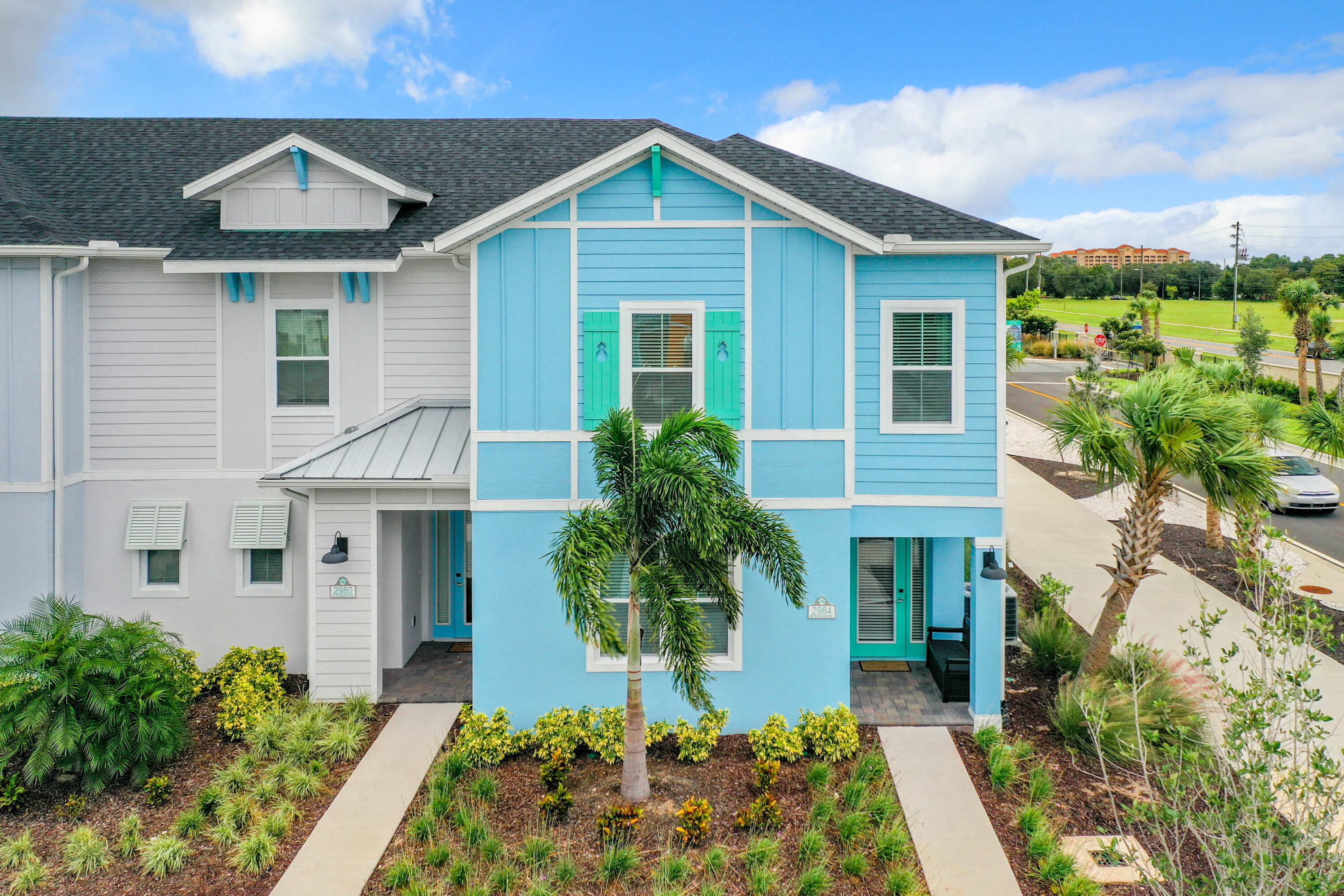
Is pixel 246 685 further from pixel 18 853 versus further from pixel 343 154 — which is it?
pixel 343 154

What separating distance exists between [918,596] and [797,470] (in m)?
4.12

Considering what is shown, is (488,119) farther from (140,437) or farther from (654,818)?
(654,818)

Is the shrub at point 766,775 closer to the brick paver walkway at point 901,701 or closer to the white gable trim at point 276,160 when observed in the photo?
the brick paver walkway at point 901,701

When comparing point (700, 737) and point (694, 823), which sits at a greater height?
point (700, 737)

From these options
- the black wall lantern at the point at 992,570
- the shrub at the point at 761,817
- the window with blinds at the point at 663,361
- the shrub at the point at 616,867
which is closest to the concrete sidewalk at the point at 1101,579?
the black wall lantern at the point at 992,570

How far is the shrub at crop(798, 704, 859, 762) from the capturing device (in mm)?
9367

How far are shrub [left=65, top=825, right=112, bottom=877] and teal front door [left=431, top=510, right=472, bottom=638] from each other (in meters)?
5.61

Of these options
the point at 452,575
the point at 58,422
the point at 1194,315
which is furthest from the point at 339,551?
the point at 1194,315

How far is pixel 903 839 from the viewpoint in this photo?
25.6ft

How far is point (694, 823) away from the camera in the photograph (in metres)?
7.77

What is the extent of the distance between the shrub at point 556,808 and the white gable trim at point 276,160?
8510mm

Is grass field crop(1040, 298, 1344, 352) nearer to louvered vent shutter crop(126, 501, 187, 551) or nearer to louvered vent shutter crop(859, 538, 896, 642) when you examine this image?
louvered vent shutter crop(859, 538, 896, 642)

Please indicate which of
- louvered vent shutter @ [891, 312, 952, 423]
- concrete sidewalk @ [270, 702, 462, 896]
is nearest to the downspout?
concrete sidewalk @ [270, 702, 462, 896]

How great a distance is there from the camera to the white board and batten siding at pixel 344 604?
35.7 ft
